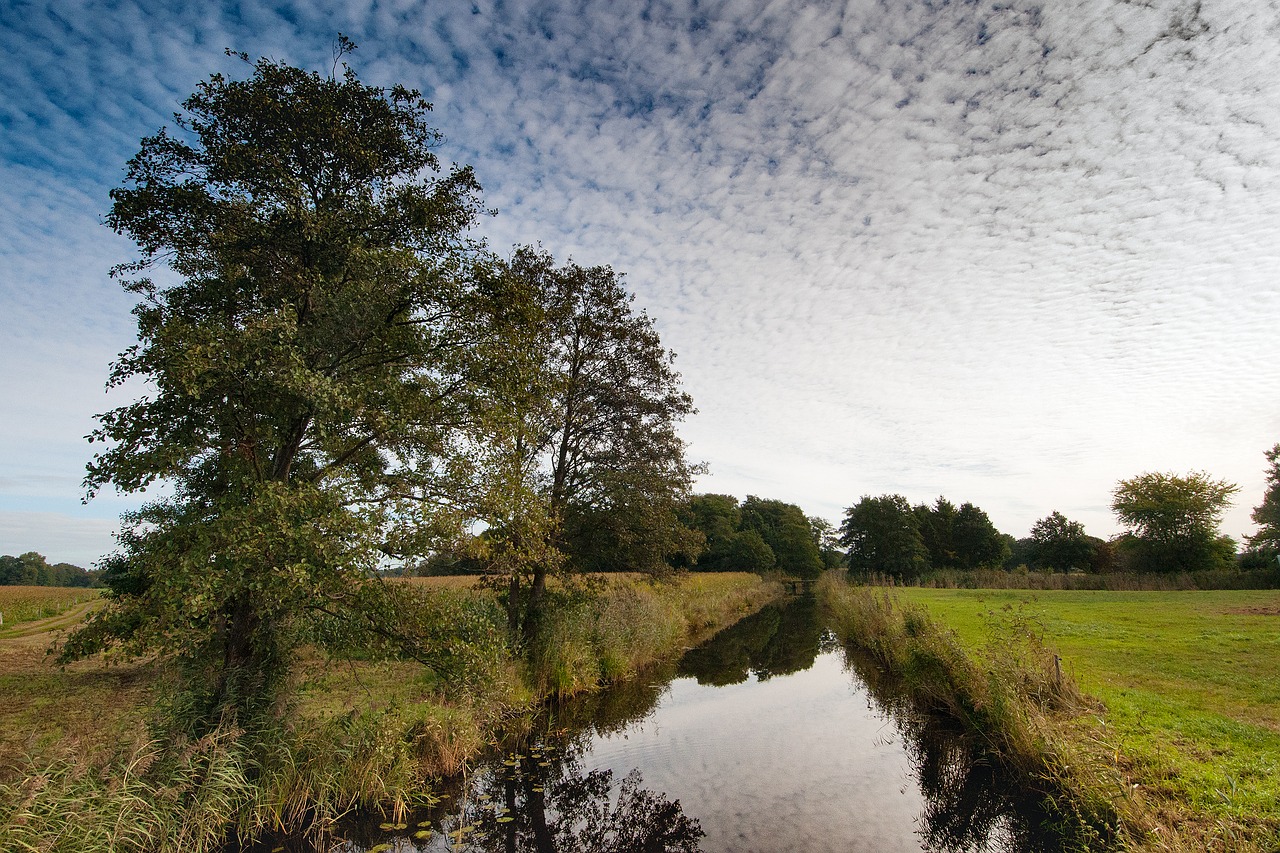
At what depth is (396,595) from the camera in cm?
852

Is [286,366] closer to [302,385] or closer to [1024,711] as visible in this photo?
[302,385]

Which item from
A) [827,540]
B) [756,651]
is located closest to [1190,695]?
[756,651]

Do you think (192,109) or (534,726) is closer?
(192,109)

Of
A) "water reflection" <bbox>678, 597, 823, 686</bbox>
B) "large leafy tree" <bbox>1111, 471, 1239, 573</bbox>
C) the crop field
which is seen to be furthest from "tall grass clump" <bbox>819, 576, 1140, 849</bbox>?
"large leafy tree" <bbox>1111, 471, 1239, 573</bbox>

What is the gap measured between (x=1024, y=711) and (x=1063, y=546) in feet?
231

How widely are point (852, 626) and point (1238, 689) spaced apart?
53.9 feet

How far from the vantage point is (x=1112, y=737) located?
811 centimetres

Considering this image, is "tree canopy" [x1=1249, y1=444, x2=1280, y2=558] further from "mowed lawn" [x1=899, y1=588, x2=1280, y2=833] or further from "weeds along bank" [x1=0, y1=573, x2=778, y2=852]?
"weeds along bank" [x1=0, y1=573, x2=778, y2=852]

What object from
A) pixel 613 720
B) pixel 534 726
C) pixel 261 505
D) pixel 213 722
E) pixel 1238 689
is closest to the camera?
pixel 261 505

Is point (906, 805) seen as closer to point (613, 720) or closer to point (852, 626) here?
point (613, 720)

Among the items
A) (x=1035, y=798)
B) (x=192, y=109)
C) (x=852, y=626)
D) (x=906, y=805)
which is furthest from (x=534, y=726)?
A: (x=852, y=626)

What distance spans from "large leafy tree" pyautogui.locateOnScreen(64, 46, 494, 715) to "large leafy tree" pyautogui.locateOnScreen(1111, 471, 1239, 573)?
64317 millimetres

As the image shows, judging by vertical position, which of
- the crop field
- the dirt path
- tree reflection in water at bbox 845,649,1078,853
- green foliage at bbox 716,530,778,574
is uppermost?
green foliage at bbox 716,530,778,574

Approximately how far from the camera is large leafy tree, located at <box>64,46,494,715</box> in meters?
7.05
